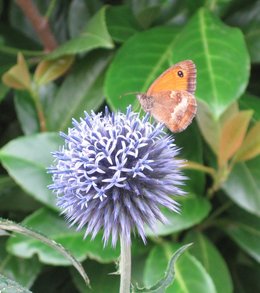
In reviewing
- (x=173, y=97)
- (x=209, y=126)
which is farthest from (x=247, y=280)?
(x=173, y=97)

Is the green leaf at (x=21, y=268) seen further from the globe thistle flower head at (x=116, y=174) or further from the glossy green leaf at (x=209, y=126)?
the globe thistle flower head at (x=116, y=174)

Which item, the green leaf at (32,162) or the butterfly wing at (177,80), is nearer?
the butterfly wing at (177,80)

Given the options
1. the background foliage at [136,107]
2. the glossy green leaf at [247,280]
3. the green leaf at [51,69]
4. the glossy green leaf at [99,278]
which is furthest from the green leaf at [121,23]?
the glossy green leaf at [247,280]

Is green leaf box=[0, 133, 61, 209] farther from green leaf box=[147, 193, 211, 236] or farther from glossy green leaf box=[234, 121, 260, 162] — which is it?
glossy green leaf box=[234, 121, 260, 162]

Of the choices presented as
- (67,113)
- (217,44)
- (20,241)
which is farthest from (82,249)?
(217,44)

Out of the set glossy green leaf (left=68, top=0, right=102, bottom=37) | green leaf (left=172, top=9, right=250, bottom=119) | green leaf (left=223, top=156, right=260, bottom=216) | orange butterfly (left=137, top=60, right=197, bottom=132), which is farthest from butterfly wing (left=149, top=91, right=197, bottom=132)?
glossy green leaf (left=68, top=0, right=102, bottom=37)

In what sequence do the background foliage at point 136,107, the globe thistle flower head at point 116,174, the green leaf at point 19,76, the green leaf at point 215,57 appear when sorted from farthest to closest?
1. the green leaf at point 19,76
2. the background foliage at point 136,107
3. the green leaf at point 215,57
4. the globe thistle flower head at point 116,174
